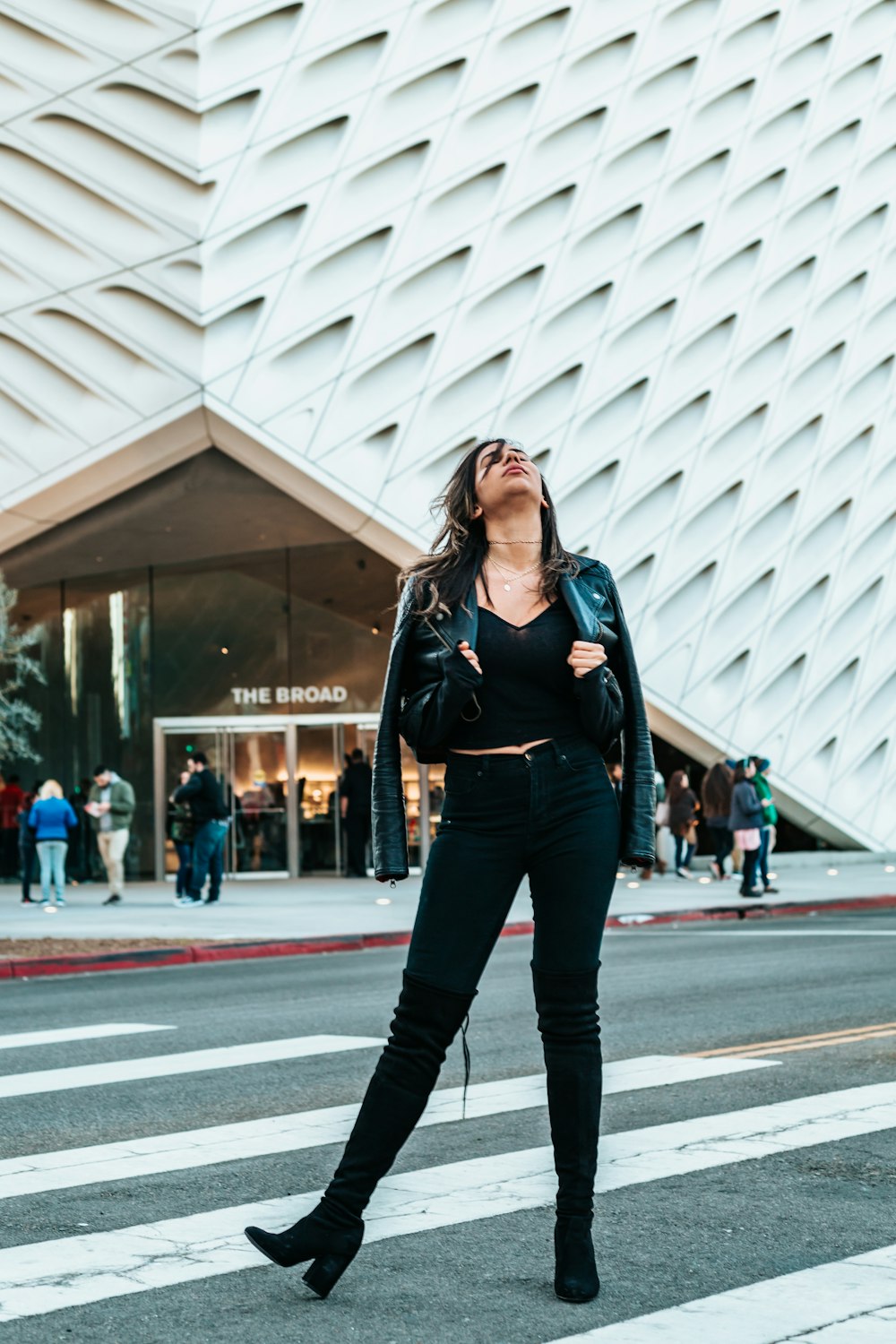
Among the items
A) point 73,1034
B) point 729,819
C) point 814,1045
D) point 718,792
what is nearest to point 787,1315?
point 814,1045

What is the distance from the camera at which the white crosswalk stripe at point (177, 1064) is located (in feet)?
25.9

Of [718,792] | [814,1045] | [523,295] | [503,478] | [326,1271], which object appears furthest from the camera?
[523,295]

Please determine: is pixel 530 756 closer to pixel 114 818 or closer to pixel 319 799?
pixel 114 818

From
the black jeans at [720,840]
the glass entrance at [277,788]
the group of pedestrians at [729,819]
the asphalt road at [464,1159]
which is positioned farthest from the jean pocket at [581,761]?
the glass entrance at [277,788]

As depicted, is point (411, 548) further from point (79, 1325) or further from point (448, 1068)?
point (79, 1325)

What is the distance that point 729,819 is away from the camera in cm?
2384

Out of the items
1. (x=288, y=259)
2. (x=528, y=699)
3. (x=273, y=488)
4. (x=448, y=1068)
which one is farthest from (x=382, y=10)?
(x=528, y=699)

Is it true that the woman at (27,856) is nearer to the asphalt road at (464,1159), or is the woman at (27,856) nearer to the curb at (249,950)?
the curb at (249,950)

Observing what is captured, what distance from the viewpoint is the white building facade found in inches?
968

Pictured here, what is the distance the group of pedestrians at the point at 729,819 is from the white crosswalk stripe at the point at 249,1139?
40.4 feet

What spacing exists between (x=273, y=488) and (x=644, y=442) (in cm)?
612

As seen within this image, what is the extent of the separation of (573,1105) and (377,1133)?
1.64 ft

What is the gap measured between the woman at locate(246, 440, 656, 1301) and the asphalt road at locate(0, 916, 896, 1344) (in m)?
0.23

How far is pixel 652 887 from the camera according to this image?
2409cm
